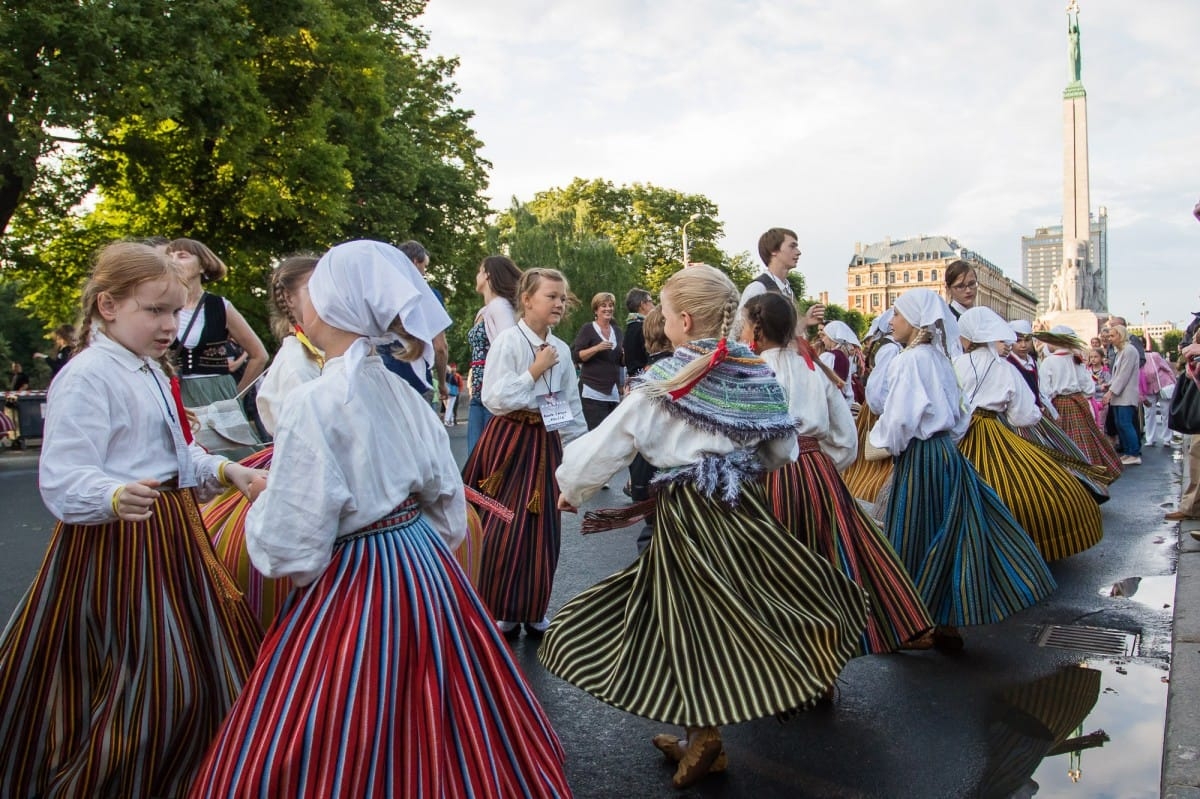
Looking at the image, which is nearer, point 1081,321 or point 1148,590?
point 1148,590

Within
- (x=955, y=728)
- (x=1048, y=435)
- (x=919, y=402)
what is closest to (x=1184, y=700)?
(x=955, y=728)

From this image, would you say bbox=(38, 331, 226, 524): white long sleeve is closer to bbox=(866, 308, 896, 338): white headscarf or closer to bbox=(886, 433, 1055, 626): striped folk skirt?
bbox=(886, 433, 1055, 626): striped folk skirt

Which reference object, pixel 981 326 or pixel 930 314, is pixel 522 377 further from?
pixel 981 326

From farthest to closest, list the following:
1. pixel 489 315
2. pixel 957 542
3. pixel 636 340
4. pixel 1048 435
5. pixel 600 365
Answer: pixel 600 365 < pixel 636 340 < pixel 1048 435 < pixel 489 315 < pixel 957 542

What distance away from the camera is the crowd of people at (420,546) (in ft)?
8.20

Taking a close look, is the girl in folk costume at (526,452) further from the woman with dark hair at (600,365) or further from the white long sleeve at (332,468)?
the woman with dark hair at (600,365)

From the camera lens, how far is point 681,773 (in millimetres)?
3535

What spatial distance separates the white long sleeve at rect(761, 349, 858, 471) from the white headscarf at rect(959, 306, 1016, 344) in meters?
2.53

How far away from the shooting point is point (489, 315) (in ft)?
19.6

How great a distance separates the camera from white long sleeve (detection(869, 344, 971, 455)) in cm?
A: 529

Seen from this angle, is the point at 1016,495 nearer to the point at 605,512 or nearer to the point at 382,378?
the point at 605,512

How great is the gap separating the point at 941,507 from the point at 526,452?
2112 millimetres

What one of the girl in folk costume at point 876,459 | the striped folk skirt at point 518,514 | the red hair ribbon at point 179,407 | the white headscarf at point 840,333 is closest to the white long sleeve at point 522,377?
the striped folk skirt at point 518,514

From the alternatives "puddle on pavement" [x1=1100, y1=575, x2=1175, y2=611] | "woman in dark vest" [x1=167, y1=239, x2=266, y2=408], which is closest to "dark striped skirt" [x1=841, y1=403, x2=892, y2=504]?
"puddle on pavement" [x1=1100, y1=575, x2=1175, y2=611]
